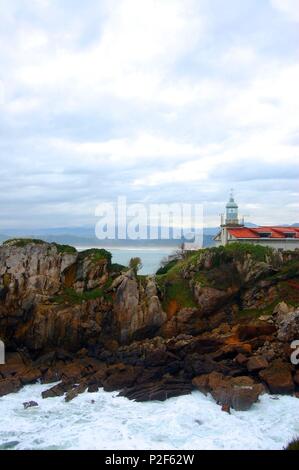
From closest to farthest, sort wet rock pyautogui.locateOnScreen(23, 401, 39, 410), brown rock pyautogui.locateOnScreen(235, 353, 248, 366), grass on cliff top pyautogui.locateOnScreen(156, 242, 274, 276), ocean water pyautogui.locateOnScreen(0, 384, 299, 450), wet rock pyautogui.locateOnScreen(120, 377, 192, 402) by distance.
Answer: ocean water pyautogui.locateOnScreen(0, 384, 299, 450) → wet rock pyautogui.locateOnScreen(23, 401, 39, 410) → wet rock pyautogui.locateOnScreen(120, 377, 192, 402) → brown rock pyautogui.locateOnScreen(235, 353, 248, 366) → grass on cliff top pyautogui.locateOnScreen(156, 242, 274, 276)

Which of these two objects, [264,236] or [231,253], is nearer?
[231,253]

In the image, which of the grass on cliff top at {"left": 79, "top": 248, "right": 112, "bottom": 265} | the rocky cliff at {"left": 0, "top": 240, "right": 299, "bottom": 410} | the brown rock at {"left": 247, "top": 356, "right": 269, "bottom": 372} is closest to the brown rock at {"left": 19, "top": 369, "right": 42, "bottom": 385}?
the rocky cliff at {"left": 0, "top": 240, "right": 299, "bottom": 410}

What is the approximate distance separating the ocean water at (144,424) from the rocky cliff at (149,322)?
112 centimetres

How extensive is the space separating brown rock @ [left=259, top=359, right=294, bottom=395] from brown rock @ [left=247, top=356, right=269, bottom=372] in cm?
32

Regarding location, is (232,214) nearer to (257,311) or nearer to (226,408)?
(257,311)

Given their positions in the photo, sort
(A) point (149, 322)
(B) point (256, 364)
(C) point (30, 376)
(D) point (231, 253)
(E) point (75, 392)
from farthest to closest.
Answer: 1. (D) point (231, 253)
2. (A) point (149, 322)
3. (C) point (30, 376)
4. (B) point (256, 364)
5. (E) point (75, 392)

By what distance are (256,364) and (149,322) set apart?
9854 mm

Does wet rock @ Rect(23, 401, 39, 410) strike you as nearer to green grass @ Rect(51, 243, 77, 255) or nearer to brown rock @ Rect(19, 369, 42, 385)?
brown rock @ Rect(19, 369, 42, 385)

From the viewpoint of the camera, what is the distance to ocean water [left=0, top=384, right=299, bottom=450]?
2223cm

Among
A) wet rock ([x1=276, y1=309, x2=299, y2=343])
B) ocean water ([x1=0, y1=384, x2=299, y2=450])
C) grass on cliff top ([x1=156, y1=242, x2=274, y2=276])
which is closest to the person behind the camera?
ocean water ([x1=0, y1=384, x2=299, y2=450])

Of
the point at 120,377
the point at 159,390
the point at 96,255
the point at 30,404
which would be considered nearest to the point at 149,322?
the point at 120,377

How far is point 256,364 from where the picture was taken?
29.4 meters

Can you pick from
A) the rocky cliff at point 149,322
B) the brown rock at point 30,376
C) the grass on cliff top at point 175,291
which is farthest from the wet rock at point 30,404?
the grass on cliff top at point 175,291

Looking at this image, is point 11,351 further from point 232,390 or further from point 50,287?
point 232,390
